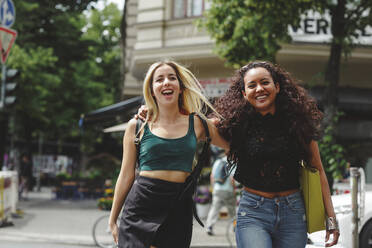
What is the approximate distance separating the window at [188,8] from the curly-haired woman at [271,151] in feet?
37.1

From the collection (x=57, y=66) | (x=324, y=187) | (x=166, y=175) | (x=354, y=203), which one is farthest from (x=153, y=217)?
(x=57, y=66)

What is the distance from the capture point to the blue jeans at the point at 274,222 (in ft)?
9.84

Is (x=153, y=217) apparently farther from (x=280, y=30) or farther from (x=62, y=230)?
(x=62, y=230)

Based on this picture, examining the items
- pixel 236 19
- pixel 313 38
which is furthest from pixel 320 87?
pixel 236 19

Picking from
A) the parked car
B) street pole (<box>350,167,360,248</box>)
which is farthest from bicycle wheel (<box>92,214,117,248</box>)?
street pole (<box>350,167,360,248</box>)

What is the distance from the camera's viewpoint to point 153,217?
2.92m

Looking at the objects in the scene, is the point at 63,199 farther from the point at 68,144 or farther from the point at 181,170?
the point at 68,144

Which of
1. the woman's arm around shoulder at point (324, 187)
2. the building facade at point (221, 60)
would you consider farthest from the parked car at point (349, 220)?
the building facade at point (221, 60)

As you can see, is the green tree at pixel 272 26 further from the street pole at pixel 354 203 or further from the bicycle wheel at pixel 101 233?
the bicycle wheel at pixel 101 233

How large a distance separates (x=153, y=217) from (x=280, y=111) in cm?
107

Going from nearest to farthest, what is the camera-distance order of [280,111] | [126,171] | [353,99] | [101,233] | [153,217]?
[153,217]
[126,171]
[280,111]
[101,233]
[353,99]

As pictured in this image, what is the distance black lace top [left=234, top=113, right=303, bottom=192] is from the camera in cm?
303

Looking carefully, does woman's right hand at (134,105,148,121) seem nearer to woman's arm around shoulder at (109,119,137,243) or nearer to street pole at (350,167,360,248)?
woman's arm around shoulder at (109,119,137,243)

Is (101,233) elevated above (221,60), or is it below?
below
